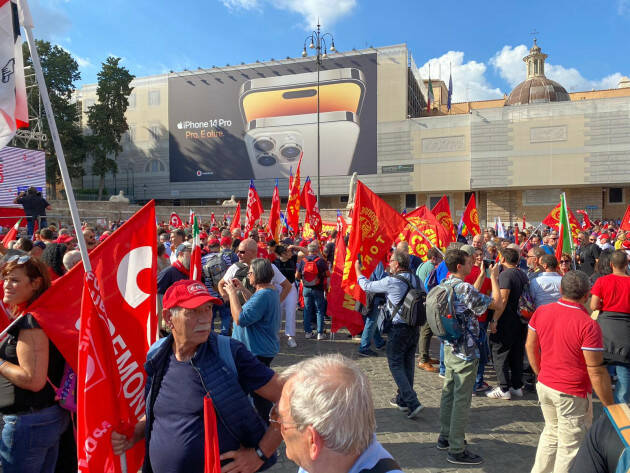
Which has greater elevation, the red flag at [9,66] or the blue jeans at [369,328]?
the red flag at [9,66]

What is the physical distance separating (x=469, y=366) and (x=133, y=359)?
2.79 m

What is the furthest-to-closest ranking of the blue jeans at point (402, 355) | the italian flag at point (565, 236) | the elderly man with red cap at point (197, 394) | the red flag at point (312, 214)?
the red flag at point (312, 214) < the italian flag at point (565, 236) < the blue jeans at point (402, 355) < the elderly man with red cap at point (197, 394)

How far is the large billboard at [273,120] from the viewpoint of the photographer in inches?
1673

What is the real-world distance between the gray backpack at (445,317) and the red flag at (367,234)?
2.24 metres

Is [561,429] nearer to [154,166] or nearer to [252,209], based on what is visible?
[252,209]

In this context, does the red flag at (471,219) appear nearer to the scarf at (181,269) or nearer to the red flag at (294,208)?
the red flag at (294,208)

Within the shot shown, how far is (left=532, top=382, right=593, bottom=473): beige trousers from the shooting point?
328cm

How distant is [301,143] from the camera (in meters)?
43.3

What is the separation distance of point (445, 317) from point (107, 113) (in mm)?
44346

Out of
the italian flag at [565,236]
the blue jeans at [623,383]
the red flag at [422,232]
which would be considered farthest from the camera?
the red flag at [422,232]

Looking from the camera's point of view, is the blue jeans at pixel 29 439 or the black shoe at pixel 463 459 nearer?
the blue jeans at pixel 29 439

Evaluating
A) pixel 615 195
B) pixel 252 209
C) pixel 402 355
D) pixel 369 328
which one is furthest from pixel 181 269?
pixel 615 195

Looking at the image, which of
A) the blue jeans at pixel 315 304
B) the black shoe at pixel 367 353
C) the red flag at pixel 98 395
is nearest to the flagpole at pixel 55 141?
the red flag at pixel 98 395

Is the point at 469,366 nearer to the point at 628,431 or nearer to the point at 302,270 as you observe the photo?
the point at 628,431
